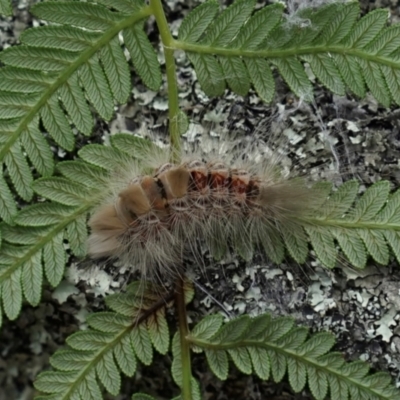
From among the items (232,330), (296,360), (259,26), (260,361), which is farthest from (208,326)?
(259,26)

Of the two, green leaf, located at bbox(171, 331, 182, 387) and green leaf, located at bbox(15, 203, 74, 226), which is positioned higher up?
green leaf, located at bbox(15, 203, 74, 226)

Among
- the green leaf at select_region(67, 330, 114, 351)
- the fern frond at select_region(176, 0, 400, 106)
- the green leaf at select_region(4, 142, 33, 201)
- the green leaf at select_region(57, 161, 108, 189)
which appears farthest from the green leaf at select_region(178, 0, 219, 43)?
the green leaf at select_region(67, 330, 114, 351)

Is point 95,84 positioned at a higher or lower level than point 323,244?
higher

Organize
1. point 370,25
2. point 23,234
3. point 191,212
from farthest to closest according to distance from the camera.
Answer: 1. point 191,212
2. point 23,234
3. point 370,25

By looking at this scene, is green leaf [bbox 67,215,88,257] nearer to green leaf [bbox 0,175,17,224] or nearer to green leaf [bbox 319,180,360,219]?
green leaf [bbox 0,175,17,224]

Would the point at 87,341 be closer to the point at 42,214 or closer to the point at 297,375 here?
the point at 42,214

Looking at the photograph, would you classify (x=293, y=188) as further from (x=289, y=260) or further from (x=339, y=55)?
(x=339, y=55)

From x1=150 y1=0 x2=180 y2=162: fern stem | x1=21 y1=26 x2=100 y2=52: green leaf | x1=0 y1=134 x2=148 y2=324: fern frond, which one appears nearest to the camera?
x1=21 y1=26 x2=100 y2=52: green leaf

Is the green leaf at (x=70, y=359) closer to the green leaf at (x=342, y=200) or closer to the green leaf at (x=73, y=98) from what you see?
the green leaf at (x=73, y=98)
